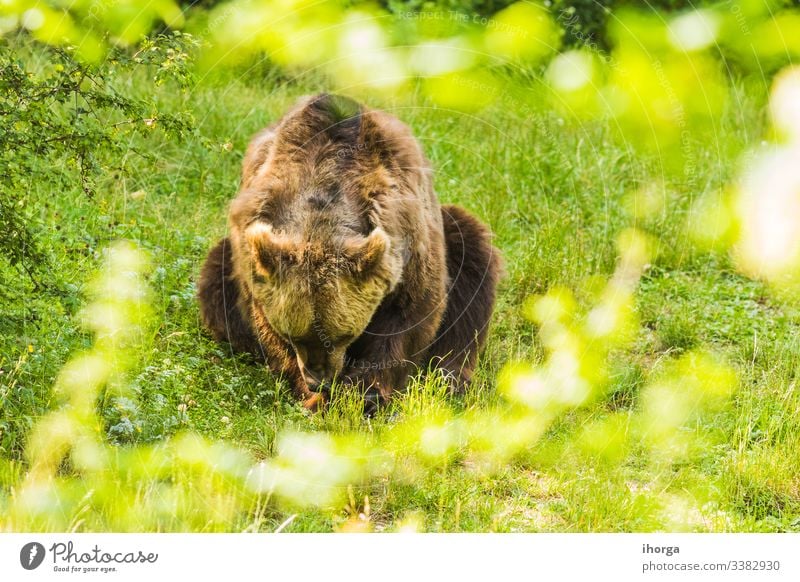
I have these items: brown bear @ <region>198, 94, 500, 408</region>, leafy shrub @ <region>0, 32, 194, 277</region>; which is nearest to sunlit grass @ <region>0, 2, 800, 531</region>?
brown bear @ <region>198, 94, 500, 408</region>

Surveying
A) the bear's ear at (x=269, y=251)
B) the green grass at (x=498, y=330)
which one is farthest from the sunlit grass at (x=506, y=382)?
the bear's ear at (x=269, y=251)

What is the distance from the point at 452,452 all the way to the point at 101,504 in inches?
66.7

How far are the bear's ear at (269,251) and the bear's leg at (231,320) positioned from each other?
0.72 metres

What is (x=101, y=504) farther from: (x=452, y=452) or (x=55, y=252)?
(x=55, y=252)

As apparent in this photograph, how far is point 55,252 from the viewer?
225 inches

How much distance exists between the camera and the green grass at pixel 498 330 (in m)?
4.52

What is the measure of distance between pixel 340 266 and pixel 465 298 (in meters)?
1.57

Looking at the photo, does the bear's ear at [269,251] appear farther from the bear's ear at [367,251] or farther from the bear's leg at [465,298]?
the bear's leg at [465,298]

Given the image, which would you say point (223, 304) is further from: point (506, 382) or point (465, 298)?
point (506, 382)

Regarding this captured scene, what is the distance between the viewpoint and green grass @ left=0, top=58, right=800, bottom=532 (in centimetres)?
452

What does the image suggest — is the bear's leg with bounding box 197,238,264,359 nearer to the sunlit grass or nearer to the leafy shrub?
the sunlit grass

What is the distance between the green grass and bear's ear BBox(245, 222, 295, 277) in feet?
2.56
